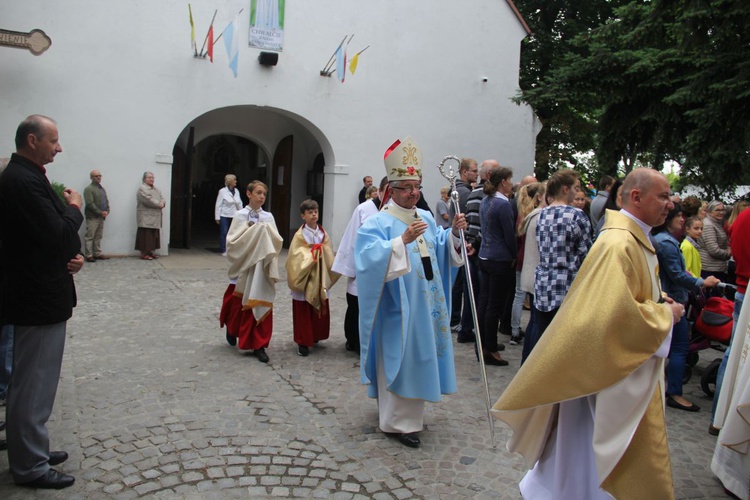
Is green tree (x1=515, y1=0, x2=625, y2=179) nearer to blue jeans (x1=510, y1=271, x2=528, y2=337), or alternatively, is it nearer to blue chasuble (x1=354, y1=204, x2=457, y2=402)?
blue jeans (x1=510, y1=271, x2=528, y2=337)

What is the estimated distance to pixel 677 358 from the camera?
538 centimetres

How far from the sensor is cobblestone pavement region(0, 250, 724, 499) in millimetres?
3797

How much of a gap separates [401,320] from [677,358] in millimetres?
2532

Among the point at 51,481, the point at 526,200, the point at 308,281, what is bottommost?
the point at 51,481

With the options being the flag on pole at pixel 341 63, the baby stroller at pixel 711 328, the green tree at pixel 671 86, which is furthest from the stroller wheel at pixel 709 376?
the flag on pole at pixel 341 63

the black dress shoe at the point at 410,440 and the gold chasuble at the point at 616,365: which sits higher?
the gold chasuble at the point at 616,365

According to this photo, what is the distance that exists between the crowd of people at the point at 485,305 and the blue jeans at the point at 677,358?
15mm

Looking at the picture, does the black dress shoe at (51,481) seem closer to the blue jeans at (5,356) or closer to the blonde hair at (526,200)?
the blue jeans at (5,356)

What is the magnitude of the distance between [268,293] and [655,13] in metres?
7.70

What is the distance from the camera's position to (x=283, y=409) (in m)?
5.00

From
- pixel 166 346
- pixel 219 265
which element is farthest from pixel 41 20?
pixel 166 346

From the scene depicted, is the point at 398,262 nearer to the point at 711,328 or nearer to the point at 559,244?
the point at 559,244

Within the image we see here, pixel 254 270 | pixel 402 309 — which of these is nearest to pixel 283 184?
pixel 254 270

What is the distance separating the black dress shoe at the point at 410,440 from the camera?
14.4 ft
